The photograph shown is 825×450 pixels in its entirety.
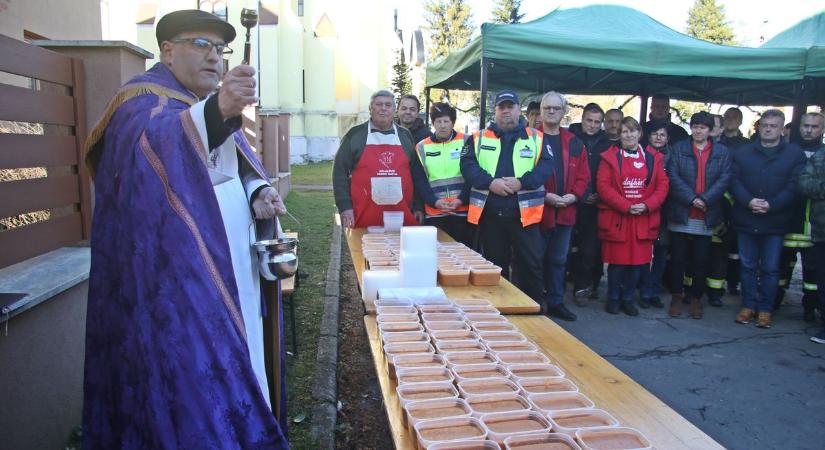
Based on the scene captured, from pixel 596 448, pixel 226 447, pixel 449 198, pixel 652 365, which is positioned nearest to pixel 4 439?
pixel 226 447

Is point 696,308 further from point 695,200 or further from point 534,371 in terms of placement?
point 534,371

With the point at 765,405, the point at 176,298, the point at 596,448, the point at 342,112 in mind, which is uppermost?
the point at 342,112

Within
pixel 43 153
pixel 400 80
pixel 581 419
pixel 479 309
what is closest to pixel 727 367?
pixel 479 309

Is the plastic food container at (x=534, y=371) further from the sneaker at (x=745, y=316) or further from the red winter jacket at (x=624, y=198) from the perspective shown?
the sneaker at (x=745, y=316)

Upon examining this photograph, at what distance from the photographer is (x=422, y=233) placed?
2723 millimetres

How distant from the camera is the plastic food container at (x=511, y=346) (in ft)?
6.64

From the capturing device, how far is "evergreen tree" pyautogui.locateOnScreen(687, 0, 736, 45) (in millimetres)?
37281

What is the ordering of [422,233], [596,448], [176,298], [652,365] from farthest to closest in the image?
[652,365] < [422,233] < [176,298] < [596,448]

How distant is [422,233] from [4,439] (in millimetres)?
1986

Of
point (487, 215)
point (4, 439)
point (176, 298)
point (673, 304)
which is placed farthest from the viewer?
point (673, 304)

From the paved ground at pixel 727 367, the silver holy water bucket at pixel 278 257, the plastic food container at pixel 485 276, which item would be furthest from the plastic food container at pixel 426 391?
the paved ground at pixel 727 367

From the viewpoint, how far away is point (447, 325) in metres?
2.28

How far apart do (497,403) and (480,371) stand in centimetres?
20

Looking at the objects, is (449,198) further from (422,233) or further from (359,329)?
(422,233)
